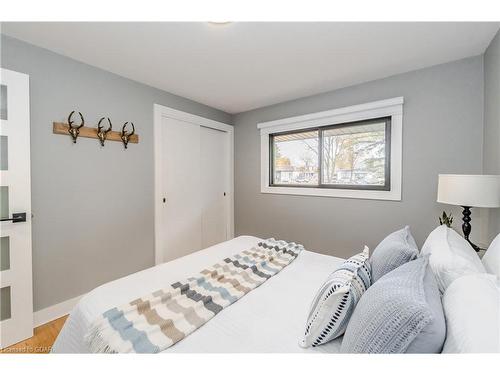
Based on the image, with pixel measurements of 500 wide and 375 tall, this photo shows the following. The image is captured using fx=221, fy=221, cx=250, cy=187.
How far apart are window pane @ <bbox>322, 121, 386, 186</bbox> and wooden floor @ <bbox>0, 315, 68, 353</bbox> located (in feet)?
10.1

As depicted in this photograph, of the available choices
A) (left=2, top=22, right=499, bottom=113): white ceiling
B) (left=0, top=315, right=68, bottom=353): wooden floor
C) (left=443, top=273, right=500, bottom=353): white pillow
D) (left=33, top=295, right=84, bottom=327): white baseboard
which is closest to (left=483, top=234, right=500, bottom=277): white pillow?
(left=443, top=273, right=500, bottom=353): white pillow

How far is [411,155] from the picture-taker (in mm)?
2291

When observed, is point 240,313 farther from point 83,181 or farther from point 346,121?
point 346,121

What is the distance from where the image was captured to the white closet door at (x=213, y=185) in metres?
3.39

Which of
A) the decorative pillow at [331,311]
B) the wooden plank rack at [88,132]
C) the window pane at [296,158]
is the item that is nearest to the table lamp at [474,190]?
the decorative pillow at [331,311]

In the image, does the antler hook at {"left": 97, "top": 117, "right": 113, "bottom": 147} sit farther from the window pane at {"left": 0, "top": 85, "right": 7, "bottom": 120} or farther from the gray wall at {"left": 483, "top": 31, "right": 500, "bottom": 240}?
the gray wall at {"left": 483, "top": 31, "right": 500, "bottom": 240}

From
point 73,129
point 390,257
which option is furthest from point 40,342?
point 390,257

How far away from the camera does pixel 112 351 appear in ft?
2.83

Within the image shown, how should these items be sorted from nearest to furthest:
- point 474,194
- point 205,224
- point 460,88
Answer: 1. point 474,194
2. point 460,88
3. point 205,224

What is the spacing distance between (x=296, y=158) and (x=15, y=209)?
9.68 feet

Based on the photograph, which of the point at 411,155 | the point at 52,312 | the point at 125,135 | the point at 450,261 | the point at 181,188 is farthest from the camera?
the point at 181,188
